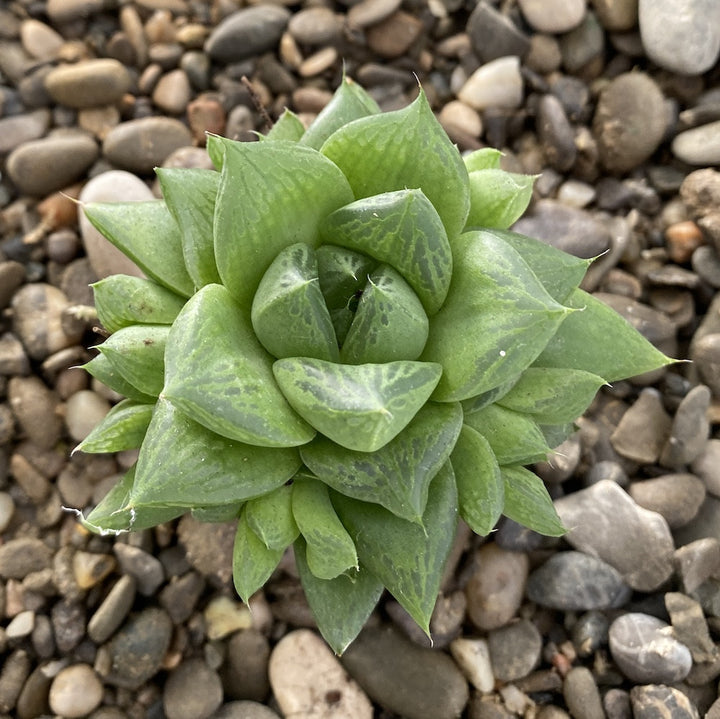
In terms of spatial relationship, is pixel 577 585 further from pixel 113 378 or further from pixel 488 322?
pixel 113 378

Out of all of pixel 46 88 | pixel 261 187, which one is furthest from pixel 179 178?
pixel 46 88

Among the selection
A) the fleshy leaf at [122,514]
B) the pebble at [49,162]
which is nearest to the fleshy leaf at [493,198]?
the fleshy leaf at [122,514]

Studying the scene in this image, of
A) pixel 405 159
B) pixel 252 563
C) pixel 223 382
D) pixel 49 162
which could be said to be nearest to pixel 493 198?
pixel 405 159

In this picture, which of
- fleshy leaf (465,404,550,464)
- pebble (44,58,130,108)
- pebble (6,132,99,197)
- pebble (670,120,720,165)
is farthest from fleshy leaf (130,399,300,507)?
pebble (670,120,720,165)

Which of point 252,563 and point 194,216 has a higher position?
point 194,216

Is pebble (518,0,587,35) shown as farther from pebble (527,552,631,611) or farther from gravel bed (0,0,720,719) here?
pebble (527,552,631,611)

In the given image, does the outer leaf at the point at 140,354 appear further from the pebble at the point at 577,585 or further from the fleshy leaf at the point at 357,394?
the pebble at the point at 577,585
